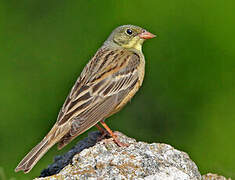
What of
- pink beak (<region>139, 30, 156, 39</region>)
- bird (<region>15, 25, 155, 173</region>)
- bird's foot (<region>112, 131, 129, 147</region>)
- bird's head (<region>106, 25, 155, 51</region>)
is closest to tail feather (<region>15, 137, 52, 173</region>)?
bird (<region>15, 25, 155, 173</region>)

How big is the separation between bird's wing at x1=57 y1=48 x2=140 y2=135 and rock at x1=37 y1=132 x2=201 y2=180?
358 millimetres

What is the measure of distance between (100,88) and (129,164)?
1.45 metres

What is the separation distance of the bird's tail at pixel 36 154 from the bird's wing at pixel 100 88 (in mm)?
202

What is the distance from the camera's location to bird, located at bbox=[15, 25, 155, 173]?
666cm

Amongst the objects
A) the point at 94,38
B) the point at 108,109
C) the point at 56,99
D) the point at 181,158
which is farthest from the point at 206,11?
the point at 181,158

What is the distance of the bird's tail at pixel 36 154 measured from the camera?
20.9 feet

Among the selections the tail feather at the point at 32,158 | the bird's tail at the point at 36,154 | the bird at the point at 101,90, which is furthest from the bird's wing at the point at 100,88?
the tail feather at the point at 32,158

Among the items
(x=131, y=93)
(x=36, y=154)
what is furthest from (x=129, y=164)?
(x=131, y=93)

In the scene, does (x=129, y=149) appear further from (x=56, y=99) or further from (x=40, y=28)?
(x=40, y=28)

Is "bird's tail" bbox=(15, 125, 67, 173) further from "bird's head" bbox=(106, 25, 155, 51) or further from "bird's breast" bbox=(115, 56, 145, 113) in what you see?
"bird's head" bbox=(106, 25, 155, 51)

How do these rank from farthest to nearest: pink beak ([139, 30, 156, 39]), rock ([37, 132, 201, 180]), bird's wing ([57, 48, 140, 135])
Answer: pink beak ([139, 30, 156, 39]) < bird's wing ([57, 48, 140, 135]) < rock ([37, 132, 201, 180])

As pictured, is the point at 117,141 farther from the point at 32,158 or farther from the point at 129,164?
the point at 32,158

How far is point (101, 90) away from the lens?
7.29 m

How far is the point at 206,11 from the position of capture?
32.8 feet
